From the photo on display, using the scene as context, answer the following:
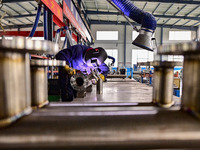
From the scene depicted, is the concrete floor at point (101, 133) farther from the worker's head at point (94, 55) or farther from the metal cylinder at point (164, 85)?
the worker's head at point (94, 55)

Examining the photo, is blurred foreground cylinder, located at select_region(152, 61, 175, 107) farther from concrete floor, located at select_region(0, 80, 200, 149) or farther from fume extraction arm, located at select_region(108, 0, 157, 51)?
fume extraction arm, located at select_region(108, 0, 157, 51)

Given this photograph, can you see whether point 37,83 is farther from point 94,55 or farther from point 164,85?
point 94,55

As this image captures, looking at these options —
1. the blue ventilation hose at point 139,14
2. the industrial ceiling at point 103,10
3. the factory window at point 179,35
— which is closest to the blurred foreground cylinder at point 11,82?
the blue ventilation hose at point 139,14

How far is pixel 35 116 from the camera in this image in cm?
34

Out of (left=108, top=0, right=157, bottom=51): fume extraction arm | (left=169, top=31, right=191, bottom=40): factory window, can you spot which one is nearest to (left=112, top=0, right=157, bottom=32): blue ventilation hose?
(left=108, top=0, right=157, bottom=51): fume extraction arm

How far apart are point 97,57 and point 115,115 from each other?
1.34 metres

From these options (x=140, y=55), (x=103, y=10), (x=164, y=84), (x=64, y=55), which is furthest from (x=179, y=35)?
(x=164, y=84)

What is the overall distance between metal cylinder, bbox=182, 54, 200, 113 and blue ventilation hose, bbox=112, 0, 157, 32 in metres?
1.61

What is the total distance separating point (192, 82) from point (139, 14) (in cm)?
175

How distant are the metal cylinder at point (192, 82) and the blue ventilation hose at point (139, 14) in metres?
1.61

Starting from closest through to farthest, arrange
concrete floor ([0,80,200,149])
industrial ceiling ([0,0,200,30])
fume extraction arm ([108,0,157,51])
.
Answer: concrete floor ([0,80,200,149])
fume extraction arm ([108,0,157,51])
industrial ceiling ([0,0,200,30])

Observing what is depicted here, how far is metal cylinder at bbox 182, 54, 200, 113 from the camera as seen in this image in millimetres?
325

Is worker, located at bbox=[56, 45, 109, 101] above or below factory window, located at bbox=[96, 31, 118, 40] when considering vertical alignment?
below

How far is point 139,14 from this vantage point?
189 cm
